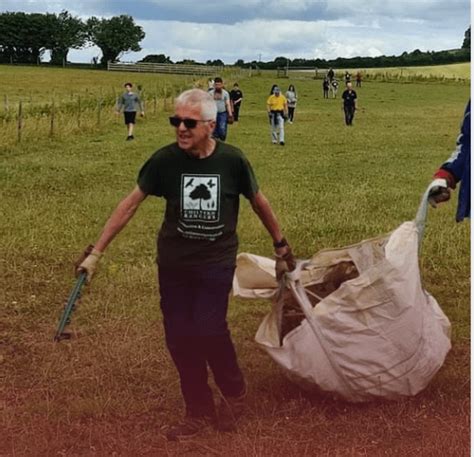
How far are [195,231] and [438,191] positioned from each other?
1284 millimetres

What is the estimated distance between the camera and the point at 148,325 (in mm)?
5605

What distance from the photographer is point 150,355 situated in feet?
16.6

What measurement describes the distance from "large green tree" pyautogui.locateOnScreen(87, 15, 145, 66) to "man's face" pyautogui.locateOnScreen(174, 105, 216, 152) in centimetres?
8538

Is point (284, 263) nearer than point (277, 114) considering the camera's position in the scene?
Yes

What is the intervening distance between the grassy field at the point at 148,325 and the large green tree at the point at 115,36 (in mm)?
74613

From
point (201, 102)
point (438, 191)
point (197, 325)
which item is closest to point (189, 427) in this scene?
point (197, 325)

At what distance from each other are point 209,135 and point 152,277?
3200mm

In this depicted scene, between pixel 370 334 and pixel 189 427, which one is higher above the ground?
pixel 370 334

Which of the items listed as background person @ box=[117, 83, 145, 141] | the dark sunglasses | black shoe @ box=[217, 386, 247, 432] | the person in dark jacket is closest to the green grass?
background person @ box=[117, 83, 145, 141]

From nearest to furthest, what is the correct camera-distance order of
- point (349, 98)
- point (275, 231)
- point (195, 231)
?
point (195, 231), point (275, 231), point (349, 98)

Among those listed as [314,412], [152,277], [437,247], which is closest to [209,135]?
[314,412]

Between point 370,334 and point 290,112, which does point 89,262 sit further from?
point 290,112

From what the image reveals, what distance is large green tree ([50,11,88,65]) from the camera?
8638 centimetres

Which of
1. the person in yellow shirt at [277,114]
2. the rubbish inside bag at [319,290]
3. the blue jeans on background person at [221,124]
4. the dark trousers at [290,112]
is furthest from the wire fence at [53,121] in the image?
the rubbish inside bag at [319,290]
